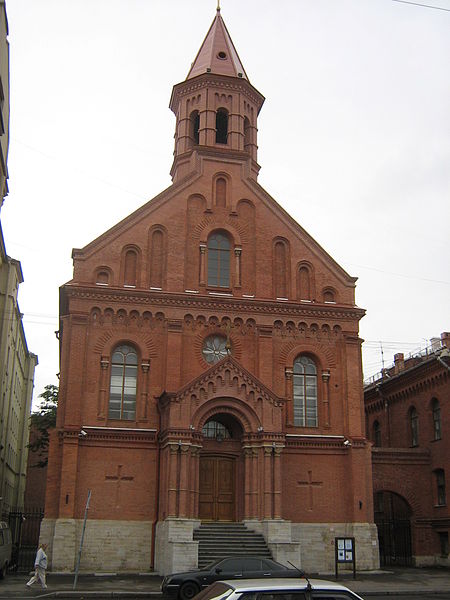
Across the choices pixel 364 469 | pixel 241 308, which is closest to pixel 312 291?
pixel 241 308

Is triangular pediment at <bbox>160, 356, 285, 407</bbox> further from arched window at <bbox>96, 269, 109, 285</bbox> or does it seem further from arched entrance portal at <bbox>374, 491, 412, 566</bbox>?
arched entrance portal at <bbox>374, 491, 412, 566</bbox>

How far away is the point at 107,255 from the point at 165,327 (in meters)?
4.66

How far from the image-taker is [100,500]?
30.7m

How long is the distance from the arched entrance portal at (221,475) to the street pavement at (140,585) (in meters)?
4.20

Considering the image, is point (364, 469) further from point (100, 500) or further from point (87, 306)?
point (87, 306)

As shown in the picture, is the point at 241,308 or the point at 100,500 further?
the point at 241,308

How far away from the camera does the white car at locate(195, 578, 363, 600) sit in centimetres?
882

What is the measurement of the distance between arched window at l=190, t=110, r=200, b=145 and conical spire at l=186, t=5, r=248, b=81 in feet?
7.16

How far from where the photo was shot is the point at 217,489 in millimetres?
31703

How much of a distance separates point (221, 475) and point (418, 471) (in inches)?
489

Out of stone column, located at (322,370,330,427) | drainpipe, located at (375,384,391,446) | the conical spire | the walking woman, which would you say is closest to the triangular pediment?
stone column, located at (322,370,330,427)

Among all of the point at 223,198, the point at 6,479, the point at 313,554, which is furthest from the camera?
the point at 6,479

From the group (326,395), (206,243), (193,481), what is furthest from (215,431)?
(206,243)

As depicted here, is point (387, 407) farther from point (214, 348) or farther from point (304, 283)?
point (214, 348)
